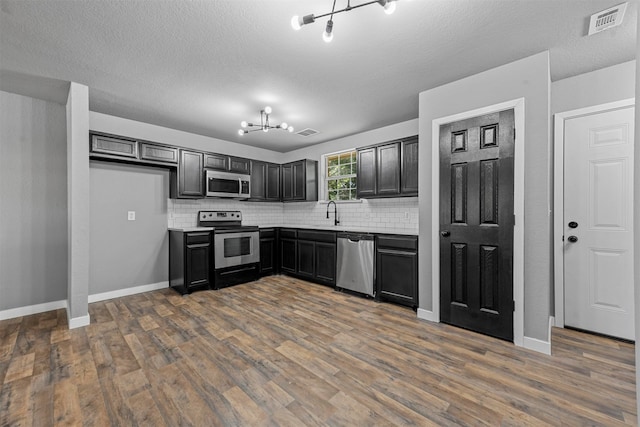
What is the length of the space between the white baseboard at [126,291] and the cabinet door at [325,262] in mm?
2433

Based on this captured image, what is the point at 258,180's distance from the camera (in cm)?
522

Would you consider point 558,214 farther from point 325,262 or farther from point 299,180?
point 299,180

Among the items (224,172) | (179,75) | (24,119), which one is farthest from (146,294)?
(179,75)

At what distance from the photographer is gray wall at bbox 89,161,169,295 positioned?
145 inches

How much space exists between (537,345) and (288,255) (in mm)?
3607

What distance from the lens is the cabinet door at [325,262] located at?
13.7 feet

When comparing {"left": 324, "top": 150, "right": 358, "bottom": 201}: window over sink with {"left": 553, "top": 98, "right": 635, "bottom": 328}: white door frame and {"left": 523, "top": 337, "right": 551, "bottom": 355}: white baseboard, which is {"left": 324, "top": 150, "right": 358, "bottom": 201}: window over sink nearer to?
{"left": 553, "top": 98, "right": 635, "bottom": 328}: white door frame

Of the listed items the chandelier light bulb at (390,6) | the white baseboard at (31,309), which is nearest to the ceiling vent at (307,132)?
the chandelier light bulb at (390,6)

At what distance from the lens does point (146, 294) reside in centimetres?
393

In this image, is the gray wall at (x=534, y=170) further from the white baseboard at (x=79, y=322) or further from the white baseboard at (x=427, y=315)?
the white baseboard at (x=79, y=322)

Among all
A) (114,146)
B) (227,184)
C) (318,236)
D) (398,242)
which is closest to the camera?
(398,242)

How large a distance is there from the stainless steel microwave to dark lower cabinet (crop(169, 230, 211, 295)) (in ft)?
2.62

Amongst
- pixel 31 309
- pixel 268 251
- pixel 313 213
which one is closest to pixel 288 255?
pixel 268 251

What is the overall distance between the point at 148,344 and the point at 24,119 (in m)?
3.05
